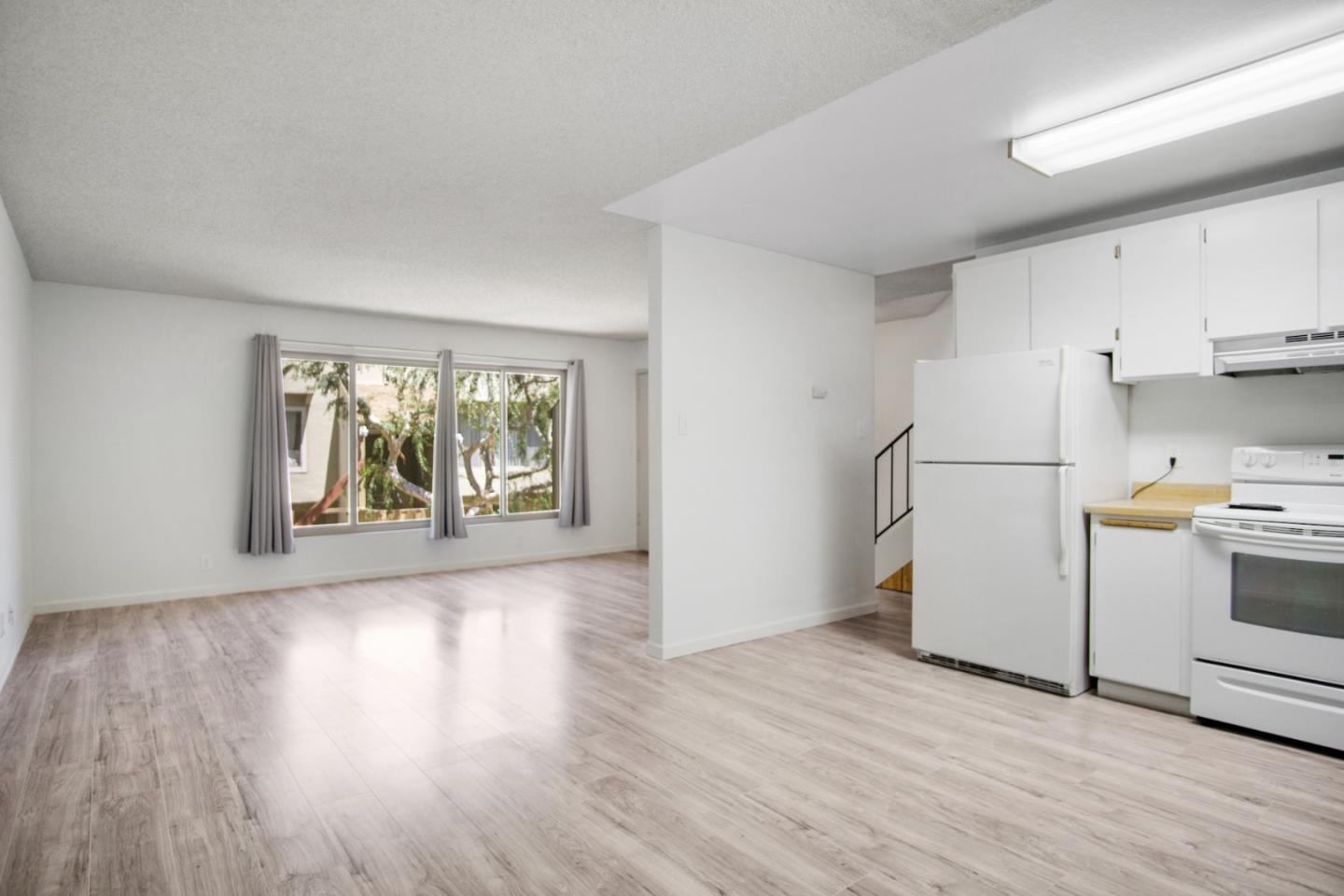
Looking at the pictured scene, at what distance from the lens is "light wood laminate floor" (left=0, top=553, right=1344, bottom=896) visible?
199 cm

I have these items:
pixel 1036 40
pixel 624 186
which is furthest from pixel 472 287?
pixel 1036 40

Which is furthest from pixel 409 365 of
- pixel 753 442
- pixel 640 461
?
pixel 753 442

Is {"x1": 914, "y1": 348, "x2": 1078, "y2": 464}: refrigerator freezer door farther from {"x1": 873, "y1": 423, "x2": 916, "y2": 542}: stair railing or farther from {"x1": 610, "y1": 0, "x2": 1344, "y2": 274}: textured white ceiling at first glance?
{"x1": 873, "y1": 423, "x2": 916, "y2": 542}: stair railing

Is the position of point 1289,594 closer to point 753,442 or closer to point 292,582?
point 753,442

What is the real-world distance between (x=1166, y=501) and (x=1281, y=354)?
0.89m

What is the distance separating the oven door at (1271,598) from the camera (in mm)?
2713

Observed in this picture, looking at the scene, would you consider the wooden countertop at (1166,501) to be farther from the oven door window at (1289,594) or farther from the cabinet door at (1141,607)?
the oven door window at (1289,594)

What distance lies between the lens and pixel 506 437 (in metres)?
7.89

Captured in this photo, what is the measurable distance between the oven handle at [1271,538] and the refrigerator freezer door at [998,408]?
61 cm

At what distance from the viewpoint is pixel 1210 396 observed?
358cm

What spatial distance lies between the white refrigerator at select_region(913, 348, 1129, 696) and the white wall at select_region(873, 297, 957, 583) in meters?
2.50

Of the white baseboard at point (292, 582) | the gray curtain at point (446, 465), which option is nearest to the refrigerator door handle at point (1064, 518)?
the gray curtain at point (446, 465)

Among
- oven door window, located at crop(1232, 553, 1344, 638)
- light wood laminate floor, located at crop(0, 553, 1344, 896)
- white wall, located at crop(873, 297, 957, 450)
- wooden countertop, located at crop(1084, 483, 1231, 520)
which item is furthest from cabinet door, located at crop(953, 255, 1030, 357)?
white wall, located at crop(873, 297, 957, 450)

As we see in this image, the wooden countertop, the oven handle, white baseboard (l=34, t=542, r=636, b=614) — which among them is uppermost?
the wooden countertop
